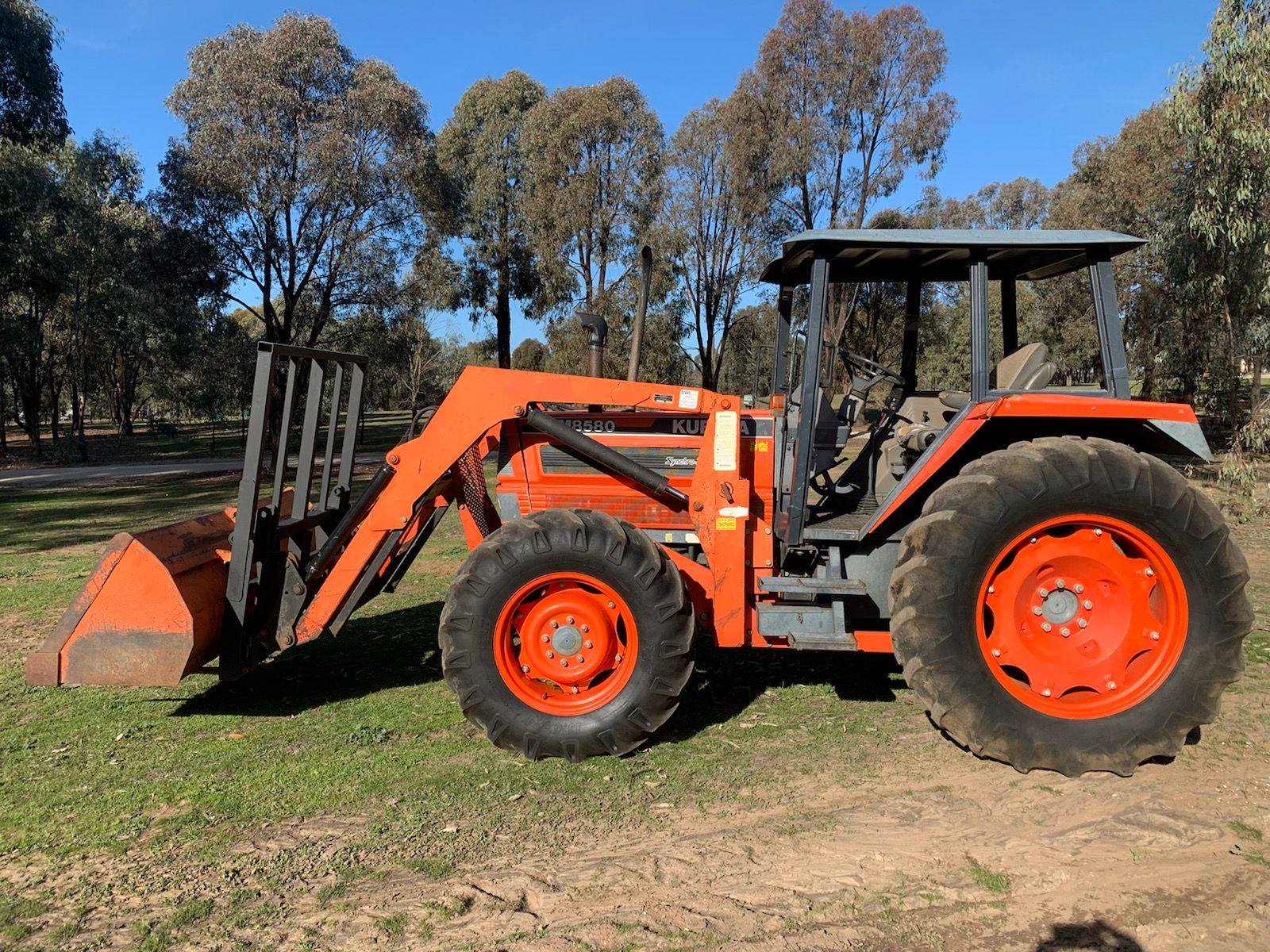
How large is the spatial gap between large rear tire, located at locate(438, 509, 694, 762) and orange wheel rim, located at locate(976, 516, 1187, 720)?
62.0 inches

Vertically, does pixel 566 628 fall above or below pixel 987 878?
above

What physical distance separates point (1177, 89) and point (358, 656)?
632 inches

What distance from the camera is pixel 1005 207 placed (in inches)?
1719

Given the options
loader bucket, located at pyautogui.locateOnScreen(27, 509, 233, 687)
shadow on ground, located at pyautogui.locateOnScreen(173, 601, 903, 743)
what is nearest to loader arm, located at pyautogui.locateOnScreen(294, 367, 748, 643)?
loader bucket, located at pyautogui.locateOnScreen(27, 509, 233, 687)

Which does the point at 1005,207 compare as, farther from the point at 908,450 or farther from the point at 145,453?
the point at 908,450

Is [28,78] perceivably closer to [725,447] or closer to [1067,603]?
[725,447]

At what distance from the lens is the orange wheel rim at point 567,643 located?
14.5 ft

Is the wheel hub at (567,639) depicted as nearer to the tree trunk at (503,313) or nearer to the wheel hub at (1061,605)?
the wheel hub at (1061,605)

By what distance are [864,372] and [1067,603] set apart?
5.71ft

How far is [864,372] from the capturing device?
17.2 feet

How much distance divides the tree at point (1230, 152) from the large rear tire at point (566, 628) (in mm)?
14656

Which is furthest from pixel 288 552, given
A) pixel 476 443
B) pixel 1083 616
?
pixel 1083 616

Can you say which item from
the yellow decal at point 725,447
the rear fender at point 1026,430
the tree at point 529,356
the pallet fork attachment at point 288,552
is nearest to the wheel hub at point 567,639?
the pallet fork attachment at point 288,552

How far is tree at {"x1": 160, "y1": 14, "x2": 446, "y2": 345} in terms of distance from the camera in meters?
20.7
